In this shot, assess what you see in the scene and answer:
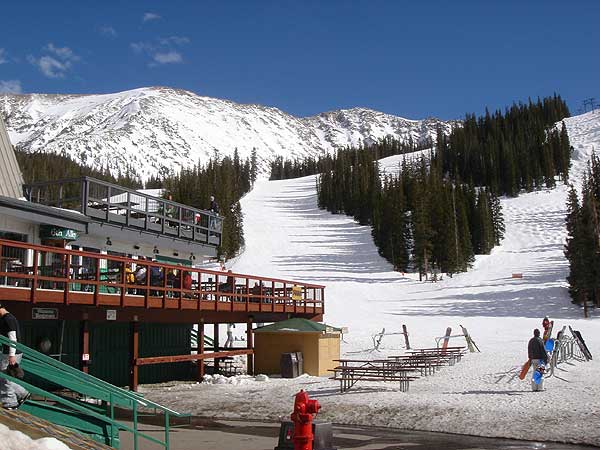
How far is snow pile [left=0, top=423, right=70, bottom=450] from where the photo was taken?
24.6ft

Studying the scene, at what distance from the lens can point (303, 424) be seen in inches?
369

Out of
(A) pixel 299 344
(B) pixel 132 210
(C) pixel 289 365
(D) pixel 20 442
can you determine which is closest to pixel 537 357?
(C) pixel 289 365

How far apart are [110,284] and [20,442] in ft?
35.8

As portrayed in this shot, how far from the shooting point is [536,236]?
81.5 m

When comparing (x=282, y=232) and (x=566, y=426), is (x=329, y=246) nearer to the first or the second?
(x=282, y=232)

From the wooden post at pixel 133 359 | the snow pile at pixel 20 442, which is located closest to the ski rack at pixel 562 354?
the wooden post at pixel 133 359

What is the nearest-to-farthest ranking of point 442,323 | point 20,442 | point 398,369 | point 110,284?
point 20,442, point 110,284, point 398,369, point 442,323

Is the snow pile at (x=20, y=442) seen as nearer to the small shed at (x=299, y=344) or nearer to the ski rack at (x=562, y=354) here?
the ski rack at (x=562, y=354)

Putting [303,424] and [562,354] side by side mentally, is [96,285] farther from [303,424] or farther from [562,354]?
[562,354]

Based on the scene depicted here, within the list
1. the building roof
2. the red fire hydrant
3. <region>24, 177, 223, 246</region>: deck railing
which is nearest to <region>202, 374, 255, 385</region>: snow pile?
the building roof

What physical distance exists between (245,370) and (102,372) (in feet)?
23.9

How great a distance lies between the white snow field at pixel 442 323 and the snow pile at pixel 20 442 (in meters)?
10.2

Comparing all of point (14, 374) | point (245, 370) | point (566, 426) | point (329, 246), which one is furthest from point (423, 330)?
point (329, 246)

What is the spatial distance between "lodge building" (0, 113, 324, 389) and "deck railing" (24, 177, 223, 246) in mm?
55
